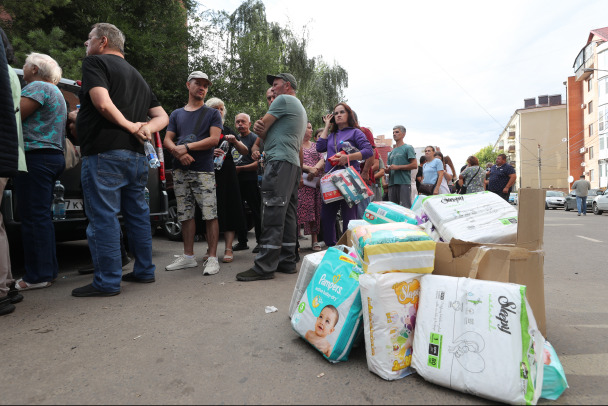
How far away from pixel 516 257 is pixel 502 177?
7.74 metres

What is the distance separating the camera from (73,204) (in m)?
4.06

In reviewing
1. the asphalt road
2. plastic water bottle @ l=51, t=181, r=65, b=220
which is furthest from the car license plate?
the asphalt road

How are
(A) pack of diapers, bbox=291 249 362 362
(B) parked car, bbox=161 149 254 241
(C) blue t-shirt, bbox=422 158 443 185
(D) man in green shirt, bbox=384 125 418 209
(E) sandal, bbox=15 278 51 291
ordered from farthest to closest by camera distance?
(C) blue t-shirt, bbox=422 158 443 185
(D) man in green shirt, bbox=384 125 418 209
(B) parked car, bbox=161 149 254 241
(E) sandal, bbox=15 278 51 291
(A) pack of diapers, bbox=291 249 362 362

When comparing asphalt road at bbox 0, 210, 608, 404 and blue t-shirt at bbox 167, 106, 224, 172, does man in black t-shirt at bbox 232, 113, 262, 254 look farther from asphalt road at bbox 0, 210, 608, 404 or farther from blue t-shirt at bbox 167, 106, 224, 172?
asphalt road at bbox 0, 210, 608, 404

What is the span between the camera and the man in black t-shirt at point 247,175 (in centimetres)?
→ 540

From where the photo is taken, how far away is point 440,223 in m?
2.30

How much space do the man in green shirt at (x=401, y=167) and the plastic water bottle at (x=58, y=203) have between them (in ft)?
16.9

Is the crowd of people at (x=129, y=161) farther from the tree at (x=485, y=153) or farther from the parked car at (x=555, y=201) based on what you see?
the tree at (x=485, y=153)

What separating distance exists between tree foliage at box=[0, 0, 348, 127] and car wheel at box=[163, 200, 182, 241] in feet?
10.1

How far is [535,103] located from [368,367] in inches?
2867

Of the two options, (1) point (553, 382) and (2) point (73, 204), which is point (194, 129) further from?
(1) point (553, 382)

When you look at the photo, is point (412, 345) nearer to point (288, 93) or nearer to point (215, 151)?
point (288, 93)

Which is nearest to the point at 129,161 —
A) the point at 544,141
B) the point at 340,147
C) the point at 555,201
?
the point at 340,147

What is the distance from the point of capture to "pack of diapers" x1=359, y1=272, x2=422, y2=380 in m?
1.79
